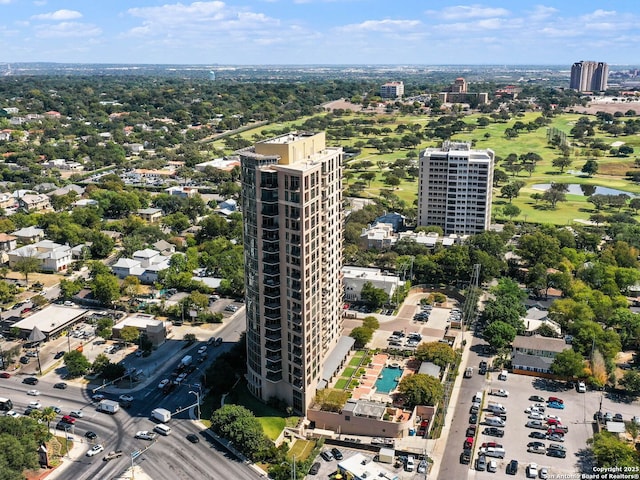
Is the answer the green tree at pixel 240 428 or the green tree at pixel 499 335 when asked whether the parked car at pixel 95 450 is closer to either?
the green tree at pixel 240 428

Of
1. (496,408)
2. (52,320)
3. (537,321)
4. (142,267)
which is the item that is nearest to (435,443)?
(496,408)

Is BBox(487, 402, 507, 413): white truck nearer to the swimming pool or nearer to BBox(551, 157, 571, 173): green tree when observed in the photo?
the swimming pool

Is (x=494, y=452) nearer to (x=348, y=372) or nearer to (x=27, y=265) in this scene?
(x=348, y=372)

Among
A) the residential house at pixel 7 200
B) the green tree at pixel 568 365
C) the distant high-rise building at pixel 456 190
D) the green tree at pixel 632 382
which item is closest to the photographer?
the green tree at pixel 632 382

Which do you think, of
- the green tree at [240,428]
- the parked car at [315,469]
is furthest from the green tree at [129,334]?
the parked car at [315,469]

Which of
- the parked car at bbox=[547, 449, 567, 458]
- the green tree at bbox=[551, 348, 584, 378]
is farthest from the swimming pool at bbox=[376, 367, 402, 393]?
the parked car at bbox=[547, 449, 567, 458]
